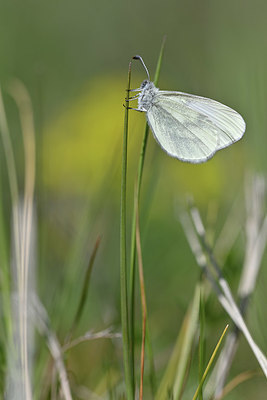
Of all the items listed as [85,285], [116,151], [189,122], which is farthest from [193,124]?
[85,285]

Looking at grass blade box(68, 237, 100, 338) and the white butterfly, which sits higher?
the white butterfly

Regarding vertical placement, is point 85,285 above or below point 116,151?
below

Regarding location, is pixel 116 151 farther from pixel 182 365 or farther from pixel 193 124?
pixel 182 365

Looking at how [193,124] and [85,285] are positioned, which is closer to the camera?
[85,285]

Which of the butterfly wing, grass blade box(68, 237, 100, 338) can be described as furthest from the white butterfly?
grass blade box(68, 237, 100, 338)

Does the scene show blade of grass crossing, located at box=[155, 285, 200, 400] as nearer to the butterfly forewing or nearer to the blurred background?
the blurred background

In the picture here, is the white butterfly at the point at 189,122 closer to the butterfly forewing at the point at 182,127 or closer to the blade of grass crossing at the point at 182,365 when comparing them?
→ the butterfly forewing at the point at 182,127

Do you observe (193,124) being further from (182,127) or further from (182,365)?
(182,365)

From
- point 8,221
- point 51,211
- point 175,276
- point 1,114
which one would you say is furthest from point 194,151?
point 8,221
